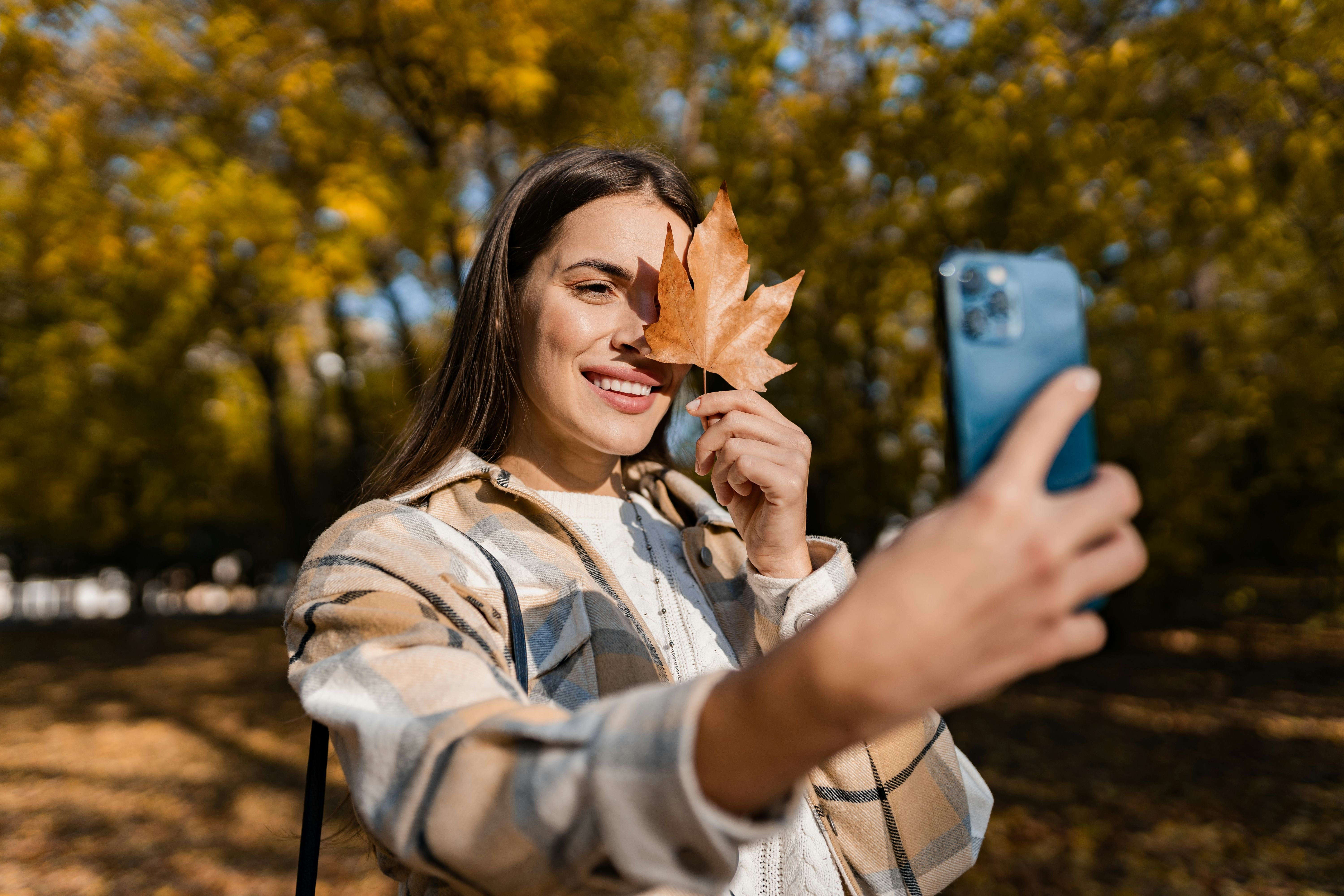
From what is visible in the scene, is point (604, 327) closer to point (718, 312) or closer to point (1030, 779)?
point (718, 312)

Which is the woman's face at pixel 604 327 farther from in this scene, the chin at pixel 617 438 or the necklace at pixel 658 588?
the necklace at pixel 658 588

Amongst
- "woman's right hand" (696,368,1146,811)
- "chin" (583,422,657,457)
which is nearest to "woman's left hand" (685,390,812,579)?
"chin" (583,422,657,457)

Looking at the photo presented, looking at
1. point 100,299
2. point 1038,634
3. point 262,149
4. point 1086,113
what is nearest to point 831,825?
point 1038,634

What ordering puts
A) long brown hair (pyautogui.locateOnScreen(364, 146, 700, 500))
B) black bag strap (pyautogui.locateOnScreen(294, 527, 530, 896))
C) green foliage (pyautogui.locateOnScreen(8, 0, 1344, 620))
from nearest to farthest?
black bag strap (pyautogui.locateOnScreen(294, 527, 530, 896)), long brown hair (pyautogui.locateOnScreen(364, 146, 700, 500)), green foliage (pyautogui.locateOnScreen(8, 0, 1344, 620))

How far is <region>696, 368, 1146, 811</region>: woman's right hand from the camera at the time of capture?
24.0 inches

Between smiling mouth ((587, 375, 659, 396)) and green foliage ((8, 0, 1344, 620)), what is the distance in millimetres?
1596

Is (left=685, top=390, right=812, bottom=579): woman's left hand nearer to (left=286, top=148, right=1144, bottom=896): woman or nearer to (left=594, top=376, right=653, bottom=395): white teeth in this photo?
(left=286, top=148, right=1144, bottom=896): woman

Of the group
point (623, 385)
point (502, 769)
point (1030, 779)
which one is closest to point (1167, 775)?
point (1030, 779)

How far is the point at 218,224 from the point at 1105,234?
4.39m

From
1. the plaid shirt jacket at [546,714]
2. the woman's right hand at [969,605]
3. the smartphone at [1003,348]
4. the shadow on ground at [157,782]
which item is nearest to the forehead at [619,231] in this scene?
the plaid shirt jacket at [546,714]

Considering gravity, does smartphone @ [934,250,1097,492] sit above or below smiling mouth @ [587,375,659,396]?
above

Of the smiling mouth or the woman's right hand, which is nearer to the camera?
the woman's right hand

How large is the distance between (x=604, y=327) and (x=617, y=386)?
0.11m

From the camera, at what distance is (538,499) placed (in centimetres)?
147
